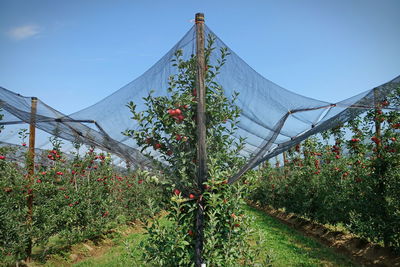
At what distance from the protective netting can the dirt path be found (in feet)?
13.0

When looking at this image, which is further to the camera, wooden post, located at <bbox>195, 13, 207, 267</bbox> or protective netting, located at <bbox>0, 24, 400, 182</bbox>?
protective netting, located at <bbox>0, 24, 400, 182</bbox>

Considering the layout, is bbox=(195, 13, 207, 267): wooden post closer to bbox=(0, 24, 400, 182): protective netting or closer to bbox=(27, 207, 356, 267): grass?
bbox=(0, 24, 400, 182): protective netting

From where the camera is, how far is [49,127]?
17.9 feet

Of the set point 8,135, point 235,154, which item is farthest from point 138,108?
point 8,135

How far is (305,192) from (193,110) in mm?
8910

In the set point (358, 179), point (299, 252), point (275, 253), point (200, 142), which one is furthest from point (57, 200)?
point (358, 179)

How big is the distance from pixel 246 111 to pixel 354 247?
602 cm

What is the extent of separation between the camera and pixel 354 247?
25.1ft

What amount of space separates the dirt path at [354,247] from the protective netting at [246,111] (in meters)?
3.97

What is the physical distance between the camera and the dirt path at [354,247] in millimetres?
6449

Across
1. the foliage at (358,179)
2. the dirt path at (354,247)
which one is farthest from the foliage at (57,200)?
the dirt path at (354,247)

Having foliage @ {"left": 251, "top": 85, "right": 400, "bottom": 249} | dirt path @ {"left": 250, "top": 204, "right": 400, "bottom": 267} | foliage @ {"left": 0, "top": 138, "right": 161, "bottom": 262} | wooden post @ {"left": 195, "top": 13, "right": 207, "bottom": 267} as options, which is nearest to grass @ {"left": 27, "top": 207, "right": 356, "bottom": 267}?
dirt path @ {"left": 250, "top": 204, "right": 400, "bottom": 267}

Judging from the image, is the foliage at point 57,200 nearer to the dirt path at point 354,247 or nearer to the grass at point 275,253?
the grass at point 275,253

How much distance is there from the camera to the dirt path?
6.45 meters
